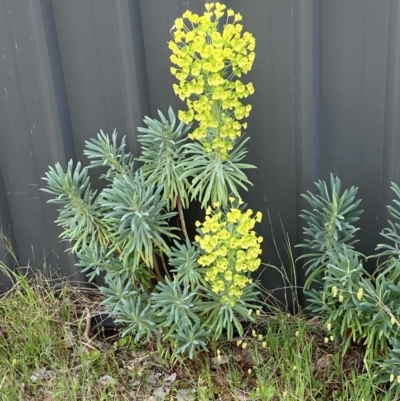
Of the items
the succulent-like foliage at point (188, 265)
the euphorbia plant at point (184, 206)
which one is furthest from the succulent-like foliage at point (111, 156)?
the succulent-like foliage at point (188, 265)

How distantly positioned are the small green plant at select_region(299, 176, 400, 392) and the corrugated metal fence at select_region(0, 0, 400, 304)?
21 cm

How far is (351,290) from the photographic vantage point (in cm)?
224

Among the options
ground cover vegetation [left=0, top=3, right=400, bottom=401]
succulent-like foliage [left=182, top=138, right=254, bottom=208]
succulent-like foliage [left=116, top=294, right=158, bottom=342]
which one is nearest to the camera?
ground cover vegetation [left=0, top=3, right=400, bottom=401]

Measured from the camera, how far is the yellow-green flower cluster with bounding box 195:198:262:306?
2238 mm

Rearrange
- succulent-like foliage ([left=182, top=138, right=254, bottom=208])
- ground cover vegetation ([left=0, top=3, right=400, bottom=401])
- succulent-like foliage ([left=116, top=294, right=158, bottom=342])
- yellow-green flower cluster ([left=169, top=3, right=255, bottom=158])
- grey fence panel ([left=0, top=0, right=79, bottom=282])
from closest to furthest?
yellow-green flower cluster ([left=169, top=3, right=255, bottom=158])
ground cover vegetation ([left=0, top=3, right=400, bottom=401])
succulent-like foliage ([left=182, top=138, right=254, bottom=208])
succulent-like foliage ([left=116, top=294, right=158, bottom=342])
grey fence panel ([left=0, top=0, right=79, bottom=282])

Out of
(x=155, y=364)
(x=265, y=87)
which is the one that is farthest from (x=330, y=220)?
(x=155, y=364)

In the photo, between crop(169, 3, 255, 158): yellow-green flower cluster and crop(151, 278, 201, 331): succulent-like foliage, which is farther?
crop(151, 278, 201, 331): succulent-like foliage

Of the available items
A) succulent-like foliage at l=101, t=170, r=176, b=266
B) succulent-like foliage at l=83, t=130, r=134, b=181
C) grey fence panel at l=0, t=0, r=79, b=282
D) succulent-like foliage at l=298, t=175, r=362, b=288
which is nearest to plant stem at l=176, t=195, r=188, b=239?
succulent-like foliage at l=101, t=170, r=176, b=266

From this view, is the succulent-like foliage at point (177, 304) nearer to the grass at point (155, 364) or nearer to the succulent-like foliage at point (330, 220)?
the grass at point (155, 364)

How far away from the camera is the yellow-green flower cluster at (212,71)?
2.11 meters

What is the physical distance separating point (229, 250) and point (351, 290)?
0.45 metres

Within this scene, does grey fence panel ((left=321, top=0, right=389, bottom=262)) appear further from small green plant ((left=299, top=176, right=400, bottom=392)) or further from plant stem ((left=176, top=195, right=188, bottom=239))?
plant stem ((left=176, top=195, right=188, bottom=239))

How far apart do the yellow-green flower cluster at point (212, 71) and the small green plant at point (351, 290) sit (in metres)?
0.44

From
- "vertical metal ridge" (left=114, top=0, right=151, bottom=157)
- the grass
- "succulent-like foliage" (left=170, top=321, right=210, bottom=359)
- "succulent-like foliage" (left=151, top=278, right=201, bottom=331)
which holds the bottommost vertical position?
the grass
